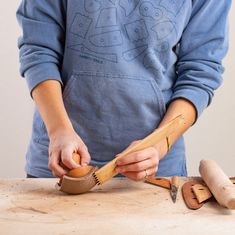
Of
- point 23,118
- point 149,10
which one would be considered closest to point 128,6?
point 149,10

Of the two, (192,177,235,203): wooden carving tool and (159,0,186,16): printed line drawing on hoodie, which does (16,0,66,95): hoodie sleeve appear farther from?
(192,177,235,203): wooden carving tool

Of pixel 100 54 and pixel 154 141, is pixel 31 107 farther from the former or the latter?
pixel 154 141

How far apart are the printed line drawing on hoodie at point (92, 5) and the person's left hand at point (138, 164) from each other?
0.27 meters

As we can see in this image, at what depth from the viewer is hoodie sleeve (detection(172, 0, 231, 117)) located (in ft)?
3.20

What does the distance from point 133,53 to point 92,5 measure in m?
0.11

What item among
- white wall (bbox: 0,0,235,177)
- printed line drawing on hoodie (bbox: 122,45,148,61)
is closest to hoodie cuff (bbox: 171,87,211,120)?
printed line drawing on hoodie (bbox: 122,45,148,61)

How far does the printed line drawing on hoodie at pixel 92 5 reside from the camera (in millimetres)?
931

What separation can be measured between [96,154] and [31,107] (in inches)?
34.3

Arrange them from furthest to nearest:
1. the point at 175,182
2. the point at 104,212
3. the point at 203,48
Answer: the point at 203,48 < the point at 175,182 < the point at 104,212

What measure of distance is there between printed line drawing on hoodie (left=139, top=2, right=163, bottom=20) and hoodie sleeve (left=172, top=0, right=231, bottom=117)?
0.08m

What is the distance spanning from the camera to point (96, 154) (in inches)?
37.8

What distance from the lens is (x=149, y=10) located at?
3.07ft

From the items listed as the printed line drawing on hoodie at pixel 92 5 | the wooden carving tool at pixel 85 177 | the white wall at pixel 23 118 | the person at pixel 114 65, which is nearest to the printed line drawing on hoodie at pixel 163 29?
the person at pixel 114 65

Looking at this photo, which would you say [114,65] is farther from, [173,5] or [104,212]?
[104,212]
